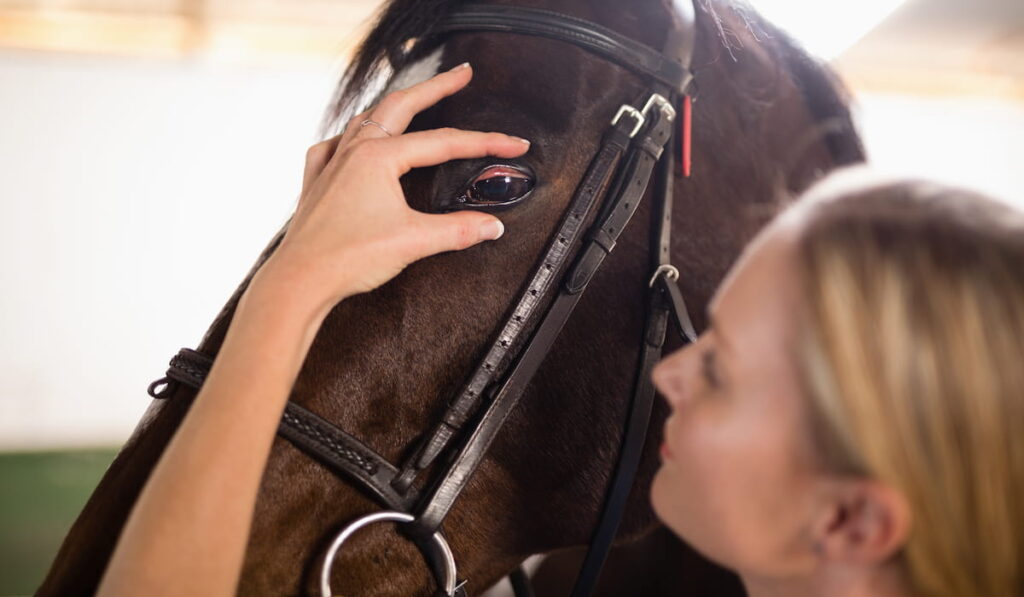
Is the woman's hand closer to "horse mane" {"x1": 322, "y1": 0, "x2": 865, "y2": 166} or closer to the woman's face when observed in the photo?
"horse mane" {"x1": 322, "y1": 0, "x2": 865, "y2": 166}

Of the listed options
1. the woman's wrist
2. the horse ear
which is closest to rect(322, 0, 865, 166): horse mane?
the horse ear

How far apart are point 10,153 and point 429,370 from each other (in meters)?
3.33

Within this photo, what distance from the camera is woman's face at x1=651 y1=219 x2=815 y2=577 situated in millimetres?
466

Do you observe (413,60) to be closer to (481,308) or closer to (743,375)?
(481,308)

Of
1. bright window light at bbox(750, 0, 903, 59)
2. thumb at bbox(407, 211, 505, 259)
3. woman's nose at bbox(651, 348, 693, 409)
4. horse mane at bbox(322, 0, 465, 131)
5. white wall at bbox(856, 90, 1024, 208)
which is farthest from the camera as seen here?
white wall at bbox(856, 90, 1024, 208)

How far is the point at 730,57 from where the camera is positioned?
37.1 inches

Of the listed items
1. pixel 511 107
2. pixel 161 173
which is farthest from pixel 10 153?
pixel 511 107

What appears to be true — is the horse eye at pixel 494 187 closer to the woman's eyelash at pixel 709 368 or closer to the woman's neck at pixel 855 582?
the woman's eyelash at pixel 709 368

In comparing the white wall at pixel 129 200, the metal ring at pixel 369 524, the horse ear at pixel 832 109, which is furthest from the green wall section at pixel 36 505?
the horse ear at pixel 832 109

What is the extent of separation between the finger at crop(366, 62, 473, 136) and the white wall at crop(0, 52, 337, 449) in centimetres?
244

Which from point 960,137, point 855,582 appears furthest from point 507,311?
point 960,137

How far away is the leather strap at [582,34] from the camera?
83 cm

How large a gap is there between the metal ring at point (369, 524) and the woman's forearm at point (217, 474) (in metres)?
0.13

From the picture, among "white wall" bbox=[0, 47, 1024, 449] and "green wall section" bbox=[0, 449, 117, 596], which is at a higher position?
"white wall" bbox=[0, 47, 1024, 449]
